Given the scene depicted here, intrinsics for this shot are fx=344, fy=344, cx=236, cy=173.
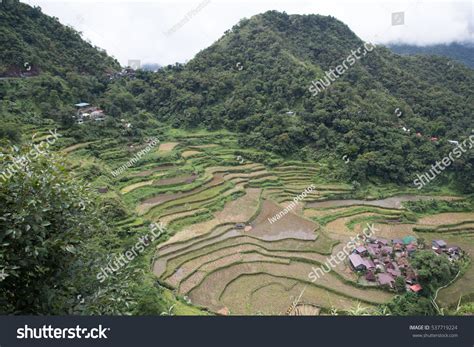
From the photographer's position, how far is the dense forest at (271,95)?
2102 cm

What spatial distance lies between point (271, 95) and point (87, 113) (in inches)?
556

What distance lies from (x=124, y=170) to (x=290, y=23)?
91.4 feet

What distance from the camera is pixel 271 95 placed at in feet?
92.8

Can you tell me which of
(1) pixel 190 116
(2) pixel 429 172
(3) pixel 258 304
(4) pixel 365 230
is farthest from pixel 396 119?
(3) pixel 258 304

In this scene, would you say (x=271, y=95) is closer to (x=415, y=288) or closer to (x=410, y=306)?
(x=415, y=288)

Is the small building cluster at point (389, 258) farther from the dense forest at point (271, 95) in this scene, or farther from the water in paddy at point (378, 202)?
the water in paddy at point (378, 202)

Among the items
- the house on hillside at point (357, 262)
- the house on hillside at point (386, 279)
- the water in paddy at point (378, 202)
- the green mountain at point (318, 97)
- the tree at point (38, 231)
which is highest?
the green mountain at point (318, 97)

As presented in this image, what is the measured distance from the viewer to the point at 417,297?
10422mm

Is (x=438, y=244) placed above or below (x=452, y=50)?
below

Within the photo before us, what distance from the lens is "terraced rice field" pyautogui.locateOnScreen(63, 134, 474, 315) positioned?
36.8 ft

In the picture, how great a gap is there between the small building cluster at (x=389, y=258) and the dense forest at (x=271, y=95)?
1241 millimetres

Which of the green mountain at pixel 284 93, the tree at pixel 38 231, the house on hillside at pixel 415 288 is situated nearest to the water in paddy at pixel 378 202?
the green mountain at pixel 284 93

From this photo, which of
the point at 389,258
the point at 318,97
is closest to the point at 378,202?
the point at 389,258

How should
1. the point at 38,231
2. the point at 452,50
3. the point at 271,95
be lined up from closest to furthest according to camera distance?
1. the point at 38,231
2. the point at 271,95
3. the point at 452,50
